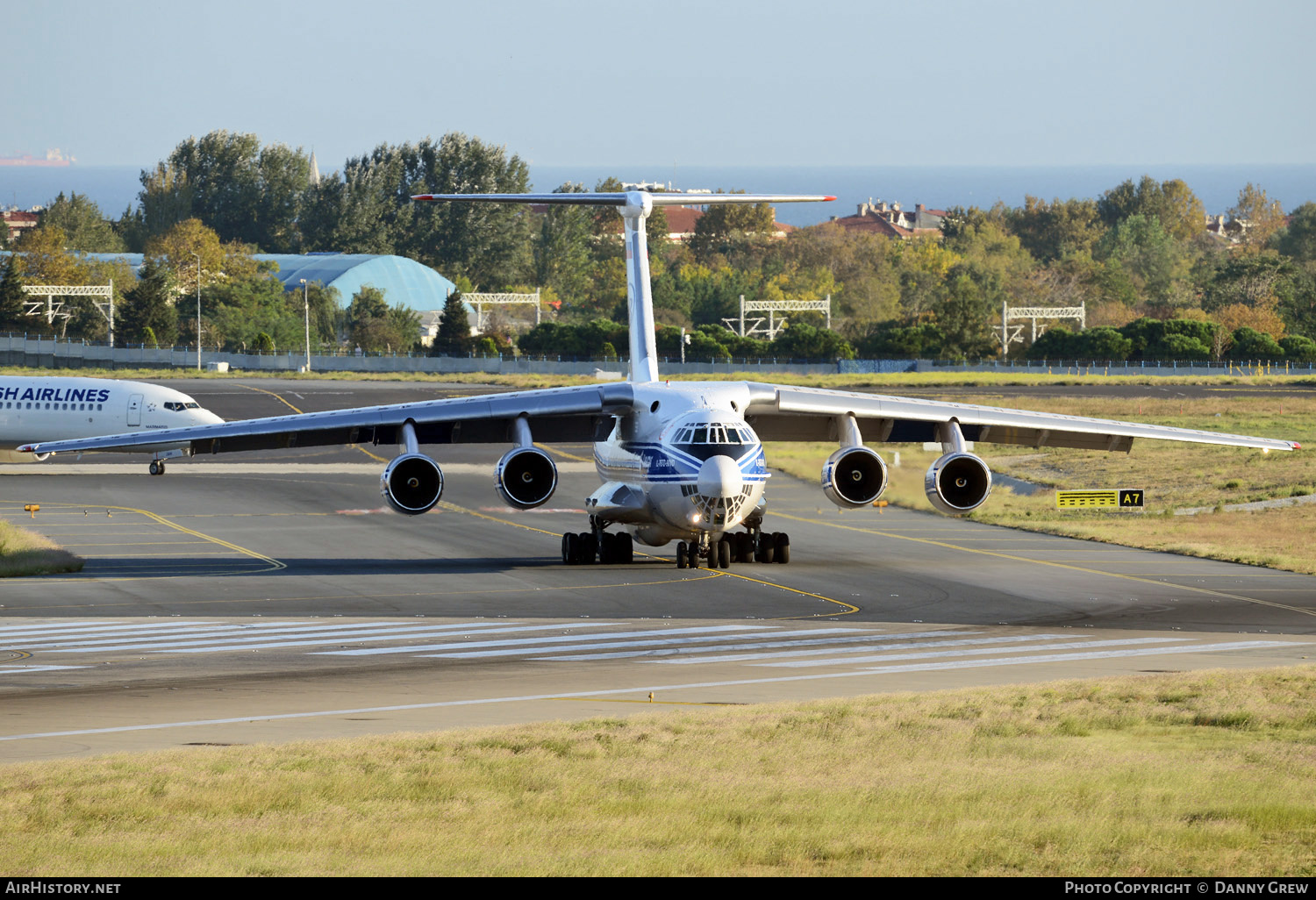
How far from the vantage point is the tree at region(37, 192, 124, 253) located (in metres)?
187

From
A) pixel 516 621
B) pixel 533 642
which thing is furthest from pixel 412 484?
pixel 533 642

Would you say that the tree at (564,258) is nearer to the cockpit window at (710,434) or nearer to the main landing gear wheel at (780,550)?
the main landing gear wheel at (780,550)

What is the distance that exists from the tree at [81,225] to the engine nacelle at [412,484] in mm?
170053

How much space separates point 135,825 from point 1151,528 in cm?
3452

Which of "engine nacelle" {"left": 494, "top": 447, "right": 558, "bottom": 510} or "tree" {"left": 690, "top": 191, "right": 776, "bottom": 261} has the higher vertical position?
"tree" {"left": 690, "top": 191, "right": 776, "bottom": 261}

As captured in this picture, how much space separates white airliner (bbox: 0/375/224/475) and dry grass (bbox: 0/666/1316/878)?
43.8 meters

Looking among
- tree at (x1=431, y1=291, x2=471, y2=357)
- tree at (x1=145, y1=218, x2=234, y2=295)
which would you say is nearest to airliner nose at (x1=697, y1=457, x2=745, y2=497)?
tree at (x1=431, y1=291, x2=471, y2=357)

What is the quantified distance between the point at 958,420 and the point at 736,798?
19.9 metres

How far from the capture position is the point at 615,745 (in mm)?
16609

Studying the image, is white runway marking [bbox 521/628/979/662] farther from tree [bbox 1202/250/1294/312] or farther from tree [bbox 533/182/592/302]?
tree [bbox 533/182/592/302]

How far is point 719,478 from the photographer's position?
3009 cm
